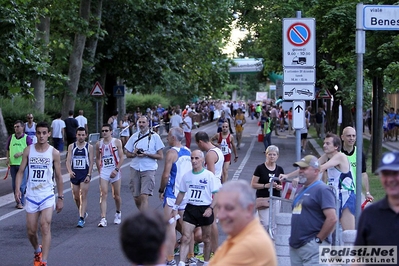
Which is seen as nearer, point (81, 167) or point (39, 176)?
point (39, 176)

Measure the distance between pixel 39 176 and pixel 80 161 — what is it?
135 inches

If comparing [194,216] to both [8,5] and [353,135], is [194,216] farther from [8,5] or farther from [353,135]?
[8,5]

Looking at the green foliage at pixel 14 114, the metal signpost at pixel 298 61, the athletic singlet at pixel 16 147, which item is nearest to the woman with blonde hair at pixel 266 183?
the metal signpost at pixel 298 61

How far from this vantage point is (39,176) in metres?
9.81

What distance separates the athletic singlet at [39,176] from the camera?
9.77 meters

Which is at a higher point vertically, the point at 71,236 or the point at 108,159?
the point at 108,159

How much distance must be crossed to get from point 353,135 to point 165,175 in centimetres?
251

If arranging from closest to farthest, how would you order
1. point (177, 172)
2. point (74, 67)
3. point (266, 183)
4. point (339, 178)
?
point (339, 178) < point (177, 172) < point (266, 183) < point (74, 67)

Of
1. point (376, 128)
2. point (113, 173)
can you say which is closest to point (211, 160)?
point (113, 173)

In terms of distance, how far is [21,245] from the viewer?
11570mm

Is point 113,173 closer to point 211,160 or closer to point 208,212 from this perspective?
point 211,160

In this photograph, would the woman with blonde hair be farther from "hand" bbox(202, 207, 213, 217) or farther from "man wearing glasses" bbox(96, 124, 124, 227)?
"man wearing glasses" bbox(96, 124, 124, 227)

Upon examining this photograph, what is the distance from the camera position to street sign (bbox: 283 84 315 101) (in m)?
11.0

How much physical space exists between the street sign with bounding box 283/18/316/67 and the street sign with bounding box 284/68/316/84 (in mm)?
72
